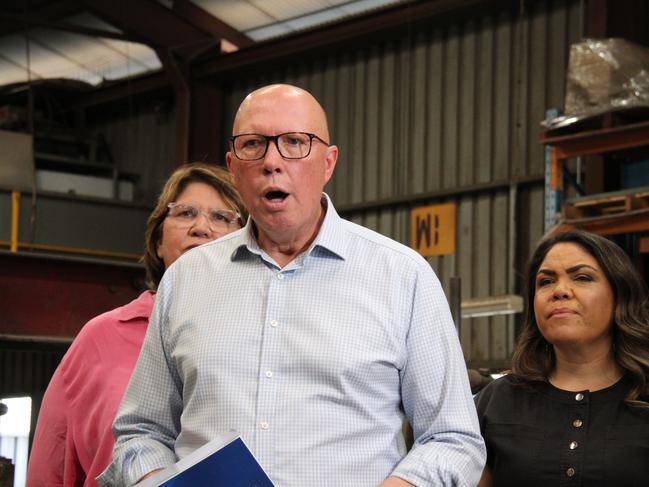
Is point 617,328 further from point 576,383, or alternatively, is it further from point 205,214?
point 205,214

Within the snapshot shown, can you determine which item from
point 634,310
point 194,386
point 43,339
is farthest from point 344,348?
point 43,339

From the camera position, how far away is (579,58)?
9.18 m

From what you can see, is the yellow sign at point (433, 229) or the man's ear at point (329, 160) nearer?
the man's ear at point (329, 160)

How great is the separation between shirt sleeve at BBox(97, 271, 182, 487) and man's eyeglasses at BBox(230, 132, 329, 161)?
43 cm

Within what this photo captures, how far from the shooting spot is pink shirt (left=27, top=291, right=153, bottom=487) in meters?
3.51

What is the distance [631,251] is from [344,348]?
7.68 meters

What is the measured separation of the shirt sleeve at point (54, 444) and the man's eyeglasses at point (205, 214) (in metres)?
0.55

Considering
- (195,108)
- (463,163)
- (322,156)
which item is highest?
(195,108)

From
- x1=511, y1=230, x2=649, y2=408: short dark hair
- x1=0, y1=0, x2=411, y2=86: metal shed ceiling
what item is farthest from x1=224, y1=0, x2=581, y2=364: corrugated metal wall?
x1=511, y1=230, x2=649, y2=408: short dark hair

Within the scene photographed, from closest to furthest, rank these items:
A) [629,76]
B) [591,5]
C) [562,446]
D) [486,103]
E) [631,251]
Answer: [562,446] → [629,76] → [631,251] → [591,5] → [486,103]

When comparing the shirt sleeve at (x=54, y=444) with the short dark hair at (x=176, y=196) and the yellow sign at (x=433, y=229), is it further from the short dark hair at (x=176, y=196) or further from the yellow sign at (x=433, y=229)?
the yellow sign at (x=433, y=229)

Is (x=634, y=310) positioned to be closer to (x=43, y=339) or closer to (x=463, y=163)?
(x=43, y=339)

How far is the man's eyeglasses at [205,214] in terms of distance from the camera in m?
3.73

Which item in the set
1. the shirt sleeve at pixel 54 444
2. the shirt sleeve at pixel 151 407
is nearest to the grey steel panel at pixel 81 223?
the shirt sleeve at pixel 54 444
